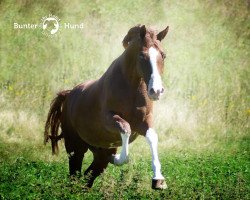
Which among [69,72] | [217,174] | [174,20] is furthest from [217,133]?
[174,20]

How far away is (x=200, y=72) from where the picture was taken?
14.9 meters

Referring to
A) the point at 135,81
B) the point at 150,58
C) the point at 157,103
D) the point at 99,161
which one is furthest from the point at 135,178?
the point at 157,103

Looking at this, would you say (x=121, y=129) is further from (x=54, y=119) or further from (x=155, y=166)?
(x=54, y=119)

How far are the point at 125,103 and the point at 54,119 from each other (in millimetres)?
2627

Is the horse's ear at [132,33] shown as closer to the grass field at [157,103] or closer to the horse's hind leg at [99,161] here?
the grass field at [157,103]

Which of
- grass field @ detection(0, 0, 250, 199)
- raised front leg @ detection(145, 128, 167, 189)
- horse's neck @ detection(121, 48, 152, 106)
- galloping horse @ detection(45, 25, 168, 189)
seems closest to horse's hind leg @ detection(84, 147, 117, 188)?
galloping horse @ detection(45, 25, 168, 189)

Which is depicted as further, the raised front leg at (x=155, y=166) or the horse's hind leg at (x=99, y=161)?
the horse's hind leg at (x=99, y=161)

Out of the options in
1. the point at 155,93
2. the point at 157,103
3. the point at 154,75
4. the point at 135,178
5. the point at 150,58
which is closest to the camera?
the point at 155,93

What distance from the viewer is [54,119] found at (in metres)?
8.98

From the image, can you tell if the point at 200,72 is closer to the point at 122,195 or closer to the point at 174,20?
the point at 174,20

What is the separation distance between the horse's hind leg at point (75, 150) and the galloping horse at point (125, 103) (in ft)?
0.66

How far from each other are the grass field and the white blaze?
3.64ft

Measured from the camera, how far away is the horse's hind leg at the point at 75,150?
8.29 m

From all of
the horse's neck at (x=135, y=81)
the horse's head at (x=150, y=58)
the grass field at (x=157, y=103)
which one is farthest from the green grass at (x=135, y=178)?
the horse's head at (x=150, y=58)
